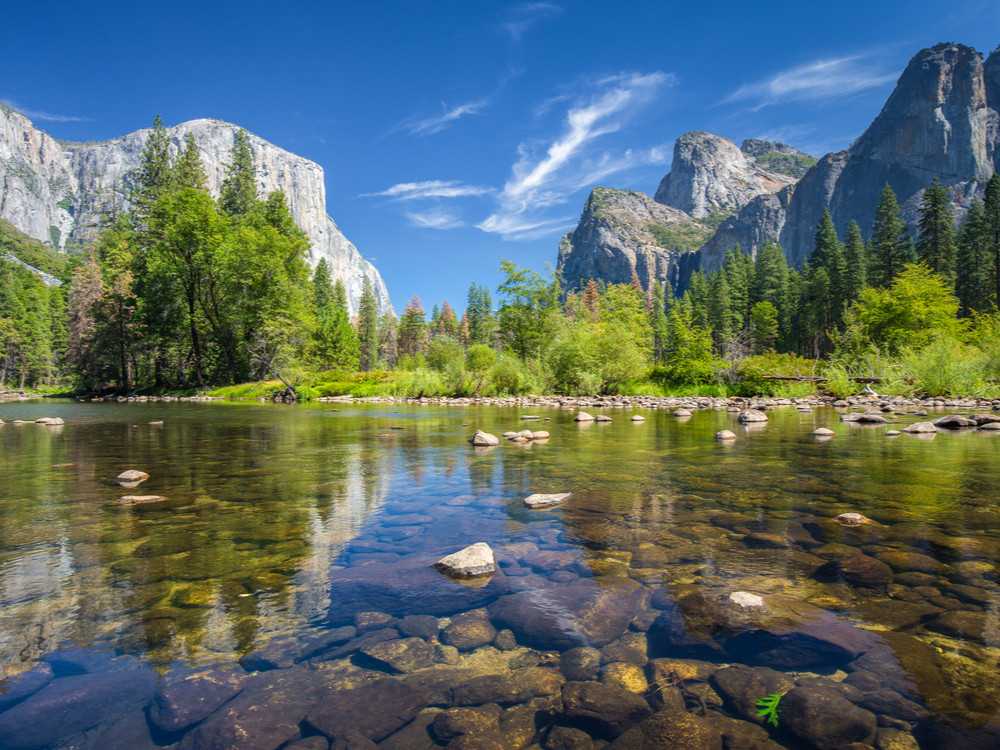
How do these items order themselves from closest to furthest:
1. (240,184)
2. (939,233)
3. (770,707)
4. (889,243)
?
1. (770,707)
2. (240,184)
3. (939,233)
4. (889,243)

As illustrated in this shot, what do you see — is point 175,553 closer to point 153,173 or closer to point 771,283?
point 153,173

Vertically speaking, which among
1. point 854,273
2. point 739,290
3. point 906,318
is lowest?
point 906,318

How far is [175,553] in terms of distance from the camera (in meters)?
3.94

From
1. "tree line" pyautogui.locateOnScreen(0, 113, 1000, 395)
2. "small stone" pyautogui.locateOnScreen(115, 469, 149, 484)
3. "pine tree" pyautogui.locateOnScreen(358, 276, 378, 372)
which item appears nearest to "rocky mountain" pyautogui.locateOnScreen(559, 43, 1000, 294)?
"tree line" pyautogui.locateOnScreen(0, 113, 1000, 395)

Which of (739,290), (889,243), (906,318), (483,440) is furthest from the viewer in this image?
(739,290)

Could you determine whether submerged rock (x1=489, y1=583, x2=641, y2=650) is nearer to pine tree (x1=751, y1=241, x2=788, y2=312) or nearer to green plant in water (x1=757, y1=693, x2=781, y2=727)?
green plant in water (x1=757, y1=693, x2=781, y2=727)

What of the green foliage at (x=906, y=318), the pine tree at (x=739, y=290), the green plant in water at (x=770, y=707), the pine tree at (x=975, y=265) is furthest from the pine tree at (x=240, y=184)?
the pine tree at (x=975, y=265)

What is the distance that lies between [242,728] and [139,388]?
46.6 meters

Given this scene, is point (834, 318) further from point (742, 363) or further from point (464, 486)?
point (464, 486)

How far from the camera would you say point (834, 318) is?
2490 inches

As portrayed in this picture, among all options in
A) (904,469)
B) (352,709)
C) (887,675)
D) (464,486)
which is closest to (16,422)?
(464,486)

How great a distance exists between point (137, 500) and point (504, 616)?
5.04 metres

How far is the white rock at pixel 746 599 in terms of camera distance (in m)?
2.96

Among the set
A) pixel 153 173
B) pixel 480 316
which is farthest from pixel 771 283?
pixel 153 173
